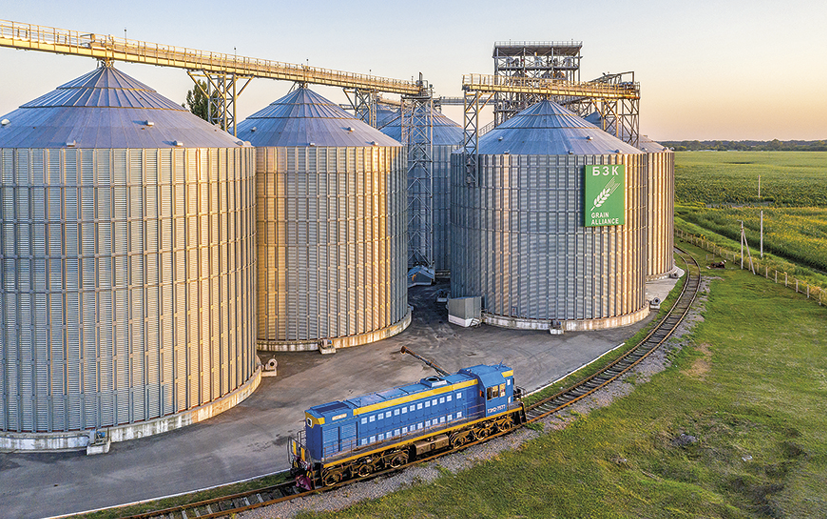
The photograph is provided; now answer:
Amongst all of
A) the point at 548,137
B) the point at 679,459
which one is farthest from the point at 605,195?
the point at 679,459

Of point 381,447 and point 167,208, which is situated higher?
point 167,208

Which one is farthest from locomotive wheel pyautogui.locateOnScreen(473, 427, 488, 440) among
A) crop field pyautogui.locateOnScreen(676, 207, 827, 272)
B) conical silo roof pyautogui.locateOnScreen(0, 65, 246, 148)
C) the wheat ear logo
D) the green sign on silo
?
crop field pyautogui.locateOnScreen(676, 207, 827, 272)

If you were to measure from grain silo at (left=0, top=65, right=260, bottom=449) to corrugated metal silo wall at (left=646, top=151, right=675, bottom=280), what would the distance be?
48.8 m

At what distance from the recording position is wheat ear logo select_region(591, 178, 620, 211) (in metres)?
51.6

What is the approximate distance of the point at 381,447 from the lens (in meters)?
29.1

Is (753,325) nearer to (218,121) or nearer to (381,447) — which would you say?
(381,447)

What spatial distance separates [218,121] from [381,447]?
1091 inches

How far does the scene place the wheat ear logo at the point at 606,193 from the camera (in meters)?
51.6

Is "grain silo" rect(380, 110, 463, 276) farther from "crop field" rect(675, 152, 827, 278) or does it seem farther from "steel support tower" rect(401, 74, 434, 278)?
"crop field" rect(675, 152, 827, 278)

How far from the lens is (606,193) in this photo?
2042 inches

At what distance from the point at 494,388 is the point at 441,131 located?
149 feet

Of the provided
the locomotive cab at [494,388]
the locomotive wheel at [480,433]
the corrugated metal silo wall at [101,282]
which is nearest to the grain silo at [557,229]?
the locomotive cab at [494,388]

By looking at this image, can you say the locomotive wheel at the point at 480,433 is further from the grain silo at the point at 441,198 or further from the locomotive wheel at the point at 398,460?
the grain silo at the point at 441,198

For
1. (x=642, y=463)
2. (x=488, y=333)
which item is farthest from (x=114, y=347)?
(x=488, y=333)
